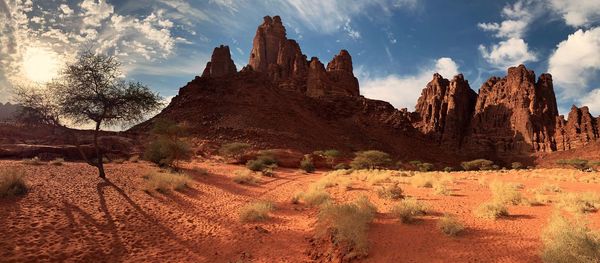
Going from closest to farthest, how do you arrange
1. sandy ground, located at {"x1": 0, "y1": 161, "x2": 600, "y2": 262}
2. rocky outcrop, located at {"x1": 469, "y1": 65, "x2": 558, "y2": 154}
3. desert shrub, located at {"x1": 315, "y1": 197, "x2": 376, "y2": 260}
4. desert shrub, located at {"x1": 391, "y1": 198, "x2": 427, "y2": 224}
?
sandy ground, located at {"x1": 0, "y1": 161, "x2": 600, "y2": 262} → desert shrub, located at {"x1": 315, "y1": 197, "x2": 376, "y2": 260} → desert shrub, located at {"x1": 391, "y1": 198, "x2": 427, "y2": 224} → rocky outcrop, located at {"x1": 469, "y1": 65, "x2": 558, "y2": 154}

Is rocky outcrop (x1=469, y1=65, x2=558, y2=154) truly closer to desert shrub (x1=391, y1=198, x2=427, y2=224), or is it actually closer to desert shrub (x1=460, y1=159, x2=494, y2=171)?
desert shrub (x1=460, y1=159, x2=494, y2=171)

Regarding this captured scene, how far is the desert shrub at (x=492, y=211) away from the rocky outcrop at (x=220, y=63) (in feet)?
299

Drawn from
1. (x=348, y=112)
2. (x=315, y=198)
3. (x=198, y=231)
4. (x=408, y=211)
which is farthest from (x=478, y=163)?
(x=198, y=231)

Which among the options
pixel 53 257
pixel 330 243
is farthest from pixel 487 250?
pixel 53 257

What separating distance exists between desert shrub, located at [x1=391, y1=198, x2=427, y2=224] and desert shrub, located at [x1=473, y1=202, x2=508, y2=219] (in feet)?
5.98

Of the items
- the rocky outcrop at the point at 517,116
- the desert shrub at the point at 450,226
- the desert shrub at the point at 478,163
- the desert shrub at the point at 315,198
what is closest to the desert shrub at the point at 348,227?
the desert shrub at the point at 450,226

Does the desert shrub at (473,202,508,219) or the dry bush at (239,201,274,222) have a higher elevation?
the desert shrub at (473,202,508,219)

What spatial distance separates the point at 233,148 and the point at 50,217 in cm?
3295

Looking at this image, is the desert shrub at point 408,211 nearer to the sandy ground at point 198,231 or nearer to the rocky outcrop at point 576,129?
the sandy ground at point 198,231

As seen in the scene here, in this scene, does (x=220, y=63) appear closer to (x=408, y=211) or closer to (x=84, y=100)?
(x=84, y=100)

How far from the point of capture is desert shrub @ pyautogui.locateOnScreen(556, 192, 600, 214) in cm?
1231

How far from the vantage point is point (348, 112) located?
270 ft

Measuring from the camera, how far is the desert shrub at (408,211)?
1173 centimetres

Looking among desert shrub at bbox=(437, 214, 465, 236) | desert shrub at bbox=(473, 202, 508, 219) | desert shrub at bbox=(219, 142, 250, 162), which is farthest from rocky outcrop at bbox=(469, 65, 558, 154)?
desert shrub at bbox=(437, 214, 465, 236)
